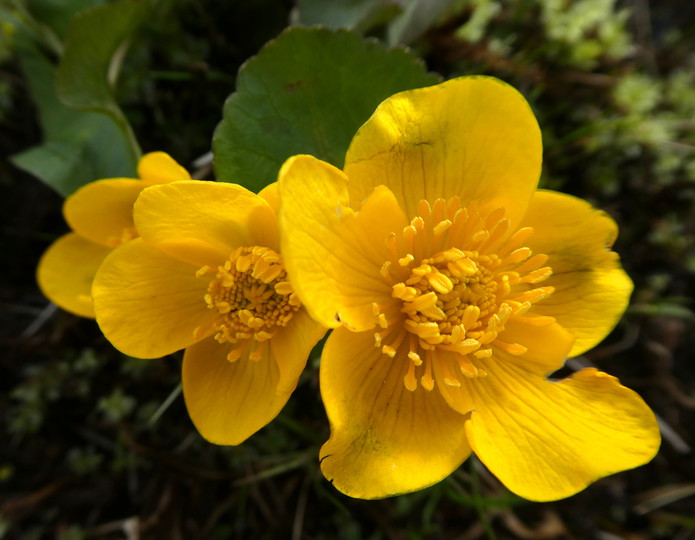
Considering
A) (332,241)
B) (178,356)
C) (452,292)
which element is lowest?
(178,356)

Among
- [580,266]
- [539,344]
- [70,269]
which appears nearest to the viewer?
[539,344]

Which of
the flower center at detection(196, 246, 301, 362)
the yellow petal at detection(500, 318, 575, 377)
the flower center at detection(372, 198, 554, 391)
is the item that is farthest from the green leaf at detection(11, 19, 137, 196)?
the yellow petal at detection(500, 318, 575, 377)

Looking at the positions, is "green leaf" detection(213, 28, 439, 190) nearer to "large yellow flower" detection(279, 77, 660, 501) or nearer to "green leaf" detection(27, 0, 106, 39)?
"large yellow flower" detection(279, 77, 660, 501)

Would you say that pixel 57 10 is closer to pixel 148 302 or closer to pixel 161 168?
pixel 161 168

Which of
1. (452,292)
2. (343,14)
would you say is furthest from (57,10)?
(452,292)

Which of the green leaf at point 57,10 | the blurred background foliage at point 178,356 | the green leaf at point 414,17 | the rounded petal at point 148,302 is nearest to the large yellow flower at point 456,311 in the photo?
the rounded petal at point 148,302

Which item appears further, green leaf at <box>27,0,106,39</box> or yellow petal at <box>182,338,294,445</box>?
green leaf at <box>27,0,106,39</box>

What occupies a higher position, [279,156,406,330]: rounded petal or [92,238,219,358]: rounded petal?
[279,156,406,330]: rounded petal

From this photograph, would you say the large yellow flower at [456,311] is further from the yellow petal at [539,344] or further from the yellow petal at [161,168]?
the yellow petal at [161,168]
